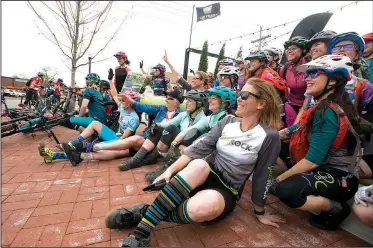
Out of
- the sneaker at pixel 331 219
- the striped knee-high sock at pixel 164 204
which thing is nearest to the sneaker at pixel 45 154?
the striped knee-high sock at pixel 164 204

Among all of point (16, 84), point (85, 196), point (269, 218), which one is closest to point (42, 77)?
point (85, 196)

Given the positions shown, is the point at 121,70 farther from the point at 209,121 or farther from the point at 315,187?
the point at 315,187

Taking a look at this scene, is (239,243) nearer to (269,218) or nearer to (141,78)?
(269,218)

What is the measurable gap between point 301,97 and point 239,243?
234 centimetres

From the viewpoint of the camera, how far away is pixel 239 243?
205 cm


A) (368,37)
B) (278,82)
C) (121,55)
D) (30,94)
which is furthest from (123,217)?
(30,94)

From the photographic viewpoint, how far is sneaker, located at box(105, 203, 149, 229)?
1.99 meters

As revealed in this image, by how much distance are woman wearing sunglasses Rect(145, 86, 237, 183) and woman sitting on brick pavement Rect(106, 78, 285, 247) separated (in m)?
0.89

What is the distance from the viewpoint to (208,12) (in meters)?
14.1

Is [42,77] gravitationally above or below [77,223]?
above

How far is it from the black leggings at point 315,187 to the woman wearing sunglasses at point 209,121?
1.40 meters

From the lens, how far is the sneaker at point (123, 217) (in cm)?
199

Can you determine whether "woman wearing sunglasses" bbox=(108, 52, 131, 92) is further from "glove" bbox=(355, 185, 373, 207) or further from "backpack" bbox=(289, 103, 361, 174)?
"glove" bbox=(355, 185, 373, 207)

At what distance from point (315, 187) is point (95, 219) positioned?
2.22 m
